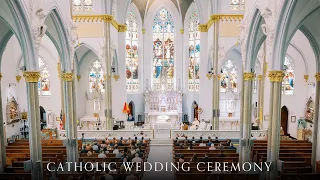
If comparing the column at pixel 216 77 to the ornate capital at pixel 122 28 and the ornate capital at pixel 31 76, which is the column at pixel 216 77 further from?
the ornate capital at pixel 31 76

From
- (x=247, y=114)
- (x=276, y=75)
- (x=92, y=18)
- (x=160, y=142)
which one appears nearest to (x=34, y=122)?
(x=160, y=142)

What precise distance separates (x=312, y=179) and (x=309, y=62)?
13962 mm

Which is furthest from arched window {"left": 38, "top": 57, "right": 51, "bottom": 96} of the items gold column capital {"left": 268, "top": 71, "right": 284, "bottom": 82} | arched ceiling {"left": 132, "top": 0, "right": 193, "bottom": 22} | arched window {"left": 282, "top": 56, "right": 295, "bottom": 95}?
arched window {"left": 282, "top": 56, "right": 295, "bottom": 95}

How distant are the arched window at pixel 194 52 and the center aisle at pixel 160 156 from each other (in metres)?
10.5

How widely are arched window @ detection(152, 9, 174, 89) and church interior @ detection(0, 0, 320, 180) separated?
0.37 feet

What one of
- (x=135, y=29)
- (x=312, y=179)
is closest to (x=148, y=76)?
(x=135, y=29)

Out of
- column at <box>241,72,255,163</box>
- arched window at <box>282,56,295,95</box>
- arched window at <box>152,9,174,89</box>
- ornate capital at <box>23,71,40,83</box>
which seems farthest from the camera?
arched window at <box>152,9,174,89</box>

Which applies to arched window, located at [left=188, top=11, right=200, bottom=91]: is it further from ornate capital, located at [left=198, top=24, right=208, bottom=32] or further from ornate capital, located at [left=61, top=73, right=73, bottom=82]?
ornate capital, located at [left=61, top=73, right=73, bottom=82]

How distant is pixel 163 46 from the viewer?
26891 mm

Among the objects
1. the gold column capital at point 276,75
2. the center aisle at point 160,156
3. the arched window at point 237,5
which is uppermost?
the arched window at point 237,5

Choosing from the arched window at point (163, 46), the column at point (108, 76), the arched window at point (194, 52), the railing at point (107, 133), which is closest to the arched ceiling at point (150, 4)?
the arched window at point (194, 52)

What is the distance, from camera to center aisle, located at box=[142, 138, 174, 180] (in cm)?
1136

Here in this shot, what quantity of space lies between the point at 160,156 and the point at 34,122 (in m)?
7.64

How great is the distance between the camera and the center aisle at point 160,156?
37.3 ft
